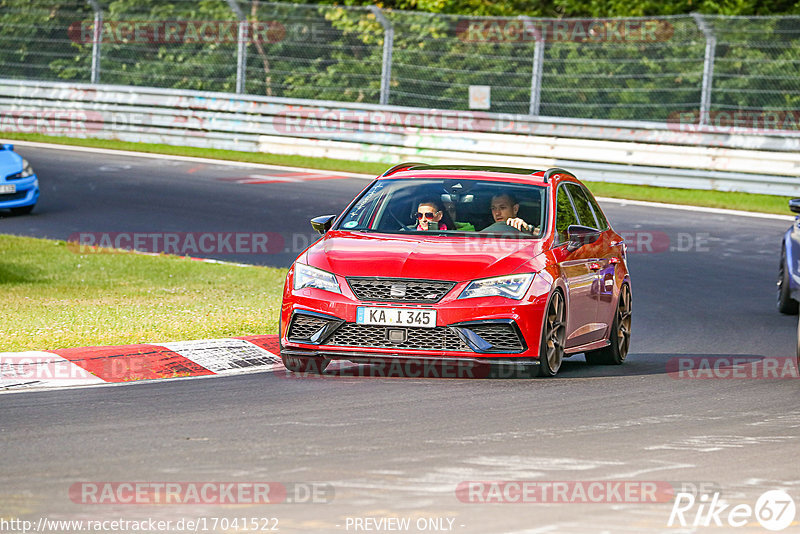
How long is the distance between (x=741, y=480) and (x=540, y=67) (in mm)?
20669

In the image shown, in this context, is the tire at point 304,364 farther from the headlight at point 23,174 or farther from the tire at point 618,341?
the headlight at point 23,174

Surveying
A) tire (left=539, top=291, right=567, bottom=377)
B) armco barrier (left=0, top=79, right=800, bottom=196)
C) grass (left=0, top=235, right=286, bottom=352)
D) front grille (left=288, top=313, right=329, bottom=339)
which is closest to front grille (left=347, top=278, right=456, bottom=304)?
front grille (left=288, top=313, right=329, bottom=339)

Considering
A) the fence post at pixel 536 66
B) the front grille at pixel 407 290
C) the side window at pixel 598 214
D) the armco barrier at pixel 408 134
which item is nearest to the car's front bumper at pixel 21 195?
the armco barrier at pixel 408 134

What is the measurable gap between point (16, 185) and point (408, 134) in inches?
339

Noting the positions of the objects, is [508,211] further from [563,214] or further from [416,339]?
[416,339]

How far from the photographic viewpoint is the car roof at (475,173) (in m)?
11.2

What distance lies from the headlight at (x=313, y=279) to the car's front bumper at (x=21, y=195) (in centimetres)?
1231

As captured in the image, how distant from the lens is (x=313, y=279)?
996cm

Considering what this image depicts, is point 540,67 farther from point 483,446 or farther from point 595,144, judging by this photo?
point 483,446


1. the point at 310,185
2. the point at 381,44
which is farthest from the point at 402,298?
the point at 381,44

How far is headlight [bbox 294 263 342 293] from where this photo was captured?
985cm

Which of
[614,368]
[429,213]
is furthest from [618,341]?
[429,213]

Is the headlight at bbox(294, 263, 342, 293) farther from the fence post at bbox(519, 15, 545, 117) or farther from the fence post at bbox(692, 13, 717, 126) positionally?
the fence post at bbox(519, 15, 545, 117)

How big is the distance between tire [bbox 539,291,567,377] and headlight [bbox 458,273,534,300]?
25cm
